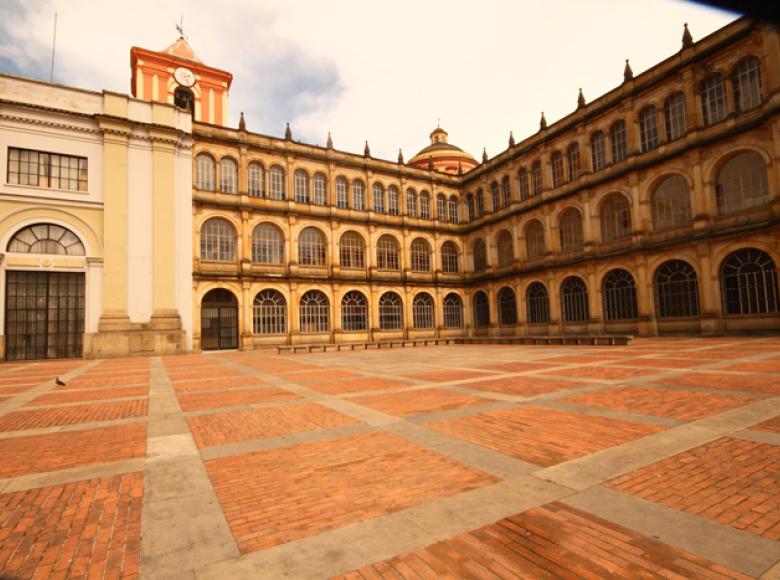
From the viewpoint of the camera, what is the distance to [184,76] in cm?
3672

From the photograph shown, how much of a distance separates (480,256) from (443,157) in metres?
16.4

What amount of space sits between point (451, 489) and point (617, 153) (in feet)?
107

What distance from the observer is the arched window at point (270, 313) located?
31.9 meters

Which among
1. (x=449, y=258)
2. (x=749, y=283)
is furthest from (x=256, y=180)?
(x=749, y=283)

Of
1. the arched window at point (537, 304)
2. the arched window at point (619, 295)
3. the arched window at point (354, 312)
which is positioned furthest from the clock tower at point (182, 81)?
the arched window at point (619, 295)

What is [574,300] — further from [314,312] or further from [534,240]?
[314,312]

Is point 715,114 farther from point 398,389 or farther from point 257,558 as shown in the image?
point 257,558

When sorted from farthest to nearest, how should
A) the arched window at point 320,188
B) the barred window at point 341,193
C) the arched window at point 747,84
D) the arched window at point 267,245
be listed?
1. the barred window at point 341,193
2. the arched window at point 320,188
3. the arched window at point 267,245
4. the arched window at point 747,84

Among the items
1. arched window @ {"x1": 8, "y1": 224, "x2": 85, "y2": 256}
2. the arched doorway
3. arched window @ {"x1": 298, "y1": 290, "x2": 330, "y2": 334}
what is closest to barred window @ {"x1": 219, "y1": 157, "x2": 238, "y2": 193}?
the arched doorway

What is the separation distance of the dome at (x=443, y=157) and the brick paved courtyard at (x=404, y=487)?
4577cm

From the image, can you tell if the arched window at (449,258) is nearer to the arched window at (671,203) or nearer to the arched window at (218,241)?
the arched window at (671,203)

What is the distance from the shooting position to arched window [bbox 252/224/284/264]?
3288cm

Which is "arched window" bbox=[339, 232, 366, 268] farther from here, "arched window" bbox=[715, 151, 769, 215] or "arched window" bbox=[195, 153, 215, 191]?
"arched window" bbox=[715, 151, 769, 215]

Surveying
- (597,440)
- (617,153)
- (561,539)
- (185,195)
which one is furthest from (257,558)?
(617,153)
